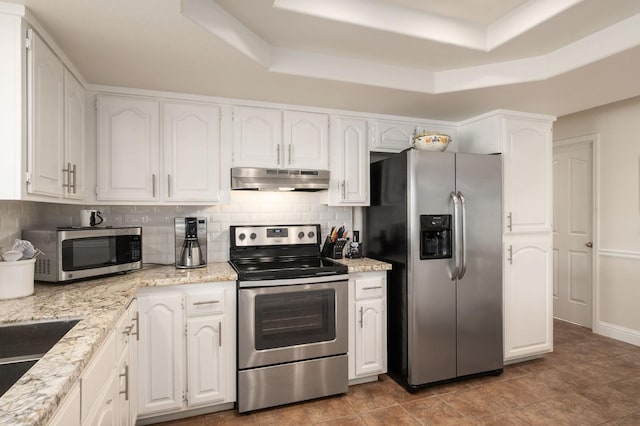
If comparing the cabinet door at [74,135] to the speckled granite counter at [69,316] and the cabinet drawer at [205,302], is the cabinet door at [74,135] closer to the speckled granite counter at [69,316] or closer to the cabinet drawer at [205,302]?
the speckled granite counter at [69,316]

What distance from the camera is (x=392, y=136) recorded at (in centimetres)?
320

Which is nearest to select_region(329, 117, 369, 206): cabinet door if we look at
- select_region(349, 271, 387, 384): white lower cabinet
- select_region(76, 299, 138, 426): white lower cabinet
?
select_region(349, 271, 387, 384): white lower cabinet

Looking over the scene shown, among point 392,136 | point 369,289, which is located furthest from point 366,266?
point 392,136

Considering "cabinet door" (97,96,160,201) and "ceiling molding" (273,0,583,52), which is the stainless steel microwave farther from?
"ceiling molding" (273,0,583,52)

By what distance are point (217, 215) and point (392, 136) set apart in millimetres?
1675

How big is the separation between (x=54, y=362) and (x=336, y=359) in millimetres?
1890

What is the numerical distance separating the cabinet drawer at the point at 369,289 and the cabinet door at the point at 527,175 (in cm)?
121

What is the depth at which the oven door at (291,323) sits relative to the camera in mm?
2373

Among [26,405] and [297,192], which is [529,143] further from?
[26,405]

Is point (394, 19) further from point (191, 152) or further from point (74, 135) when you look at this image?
point (74, 135)

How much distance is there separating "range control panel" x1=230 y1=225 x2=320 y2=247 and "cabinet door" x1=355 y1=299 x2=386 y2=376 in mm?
738

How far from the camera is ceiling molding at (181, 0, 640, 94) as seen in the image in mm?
1863

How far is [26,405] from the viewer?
0.81 m

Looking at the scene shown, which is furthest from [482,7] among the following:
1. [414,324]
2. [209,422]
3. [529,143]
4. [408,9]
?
[209,422]
